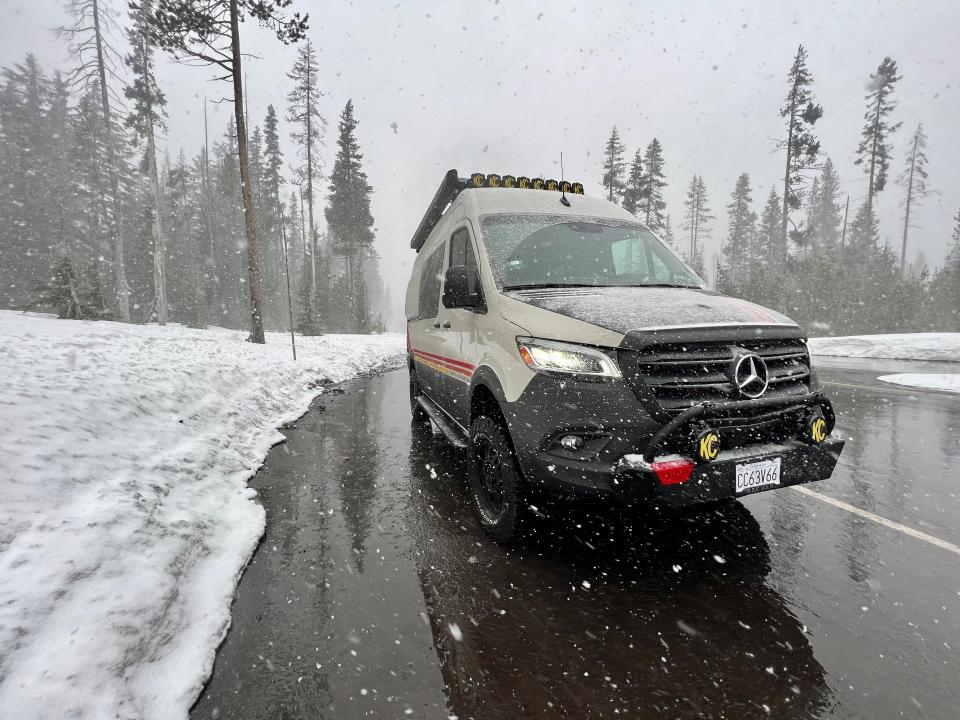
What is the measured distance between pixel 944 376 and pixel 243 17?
21807mm

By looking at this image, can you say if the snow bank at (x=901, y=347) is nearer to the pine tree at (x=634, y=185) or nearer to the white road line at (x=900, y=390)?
the white road line at (x=900, y=390)

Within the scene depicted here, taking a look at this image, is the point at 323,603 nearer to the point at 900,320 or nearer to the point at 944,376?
the point at 944,376

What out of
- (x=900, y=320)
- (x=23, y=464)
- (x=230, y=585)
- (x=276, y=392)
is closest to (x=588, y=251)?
(x=230, y=585)

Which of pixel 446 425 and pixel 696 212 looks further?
pixel 696 212

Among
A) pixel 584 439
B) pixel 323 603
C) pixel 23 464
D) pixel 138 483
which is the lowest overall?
pixel 323 603

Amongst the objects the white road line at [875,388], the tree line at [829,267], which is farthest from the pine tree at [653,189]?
the white road line at [875,388]

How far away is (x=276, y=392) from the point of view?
815cm

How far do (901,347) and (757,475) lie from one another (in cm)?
1790

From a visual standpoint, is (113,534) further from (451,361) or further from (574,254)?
(574,254)

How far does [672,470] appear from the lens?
2.41 metres

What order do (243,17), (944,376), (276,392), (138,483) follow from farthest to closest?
(243,17) < (944,376) < (276,392) < (138,483)

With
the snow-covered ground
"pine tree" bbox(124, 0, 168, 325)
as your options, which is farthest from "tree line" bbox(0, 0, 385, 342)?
the snow-covered ground

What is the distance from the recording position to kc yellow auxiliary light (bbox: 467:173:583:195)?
15.7 feet

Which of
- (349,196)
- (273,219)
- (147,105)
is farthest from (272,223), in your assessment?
(147,105)
